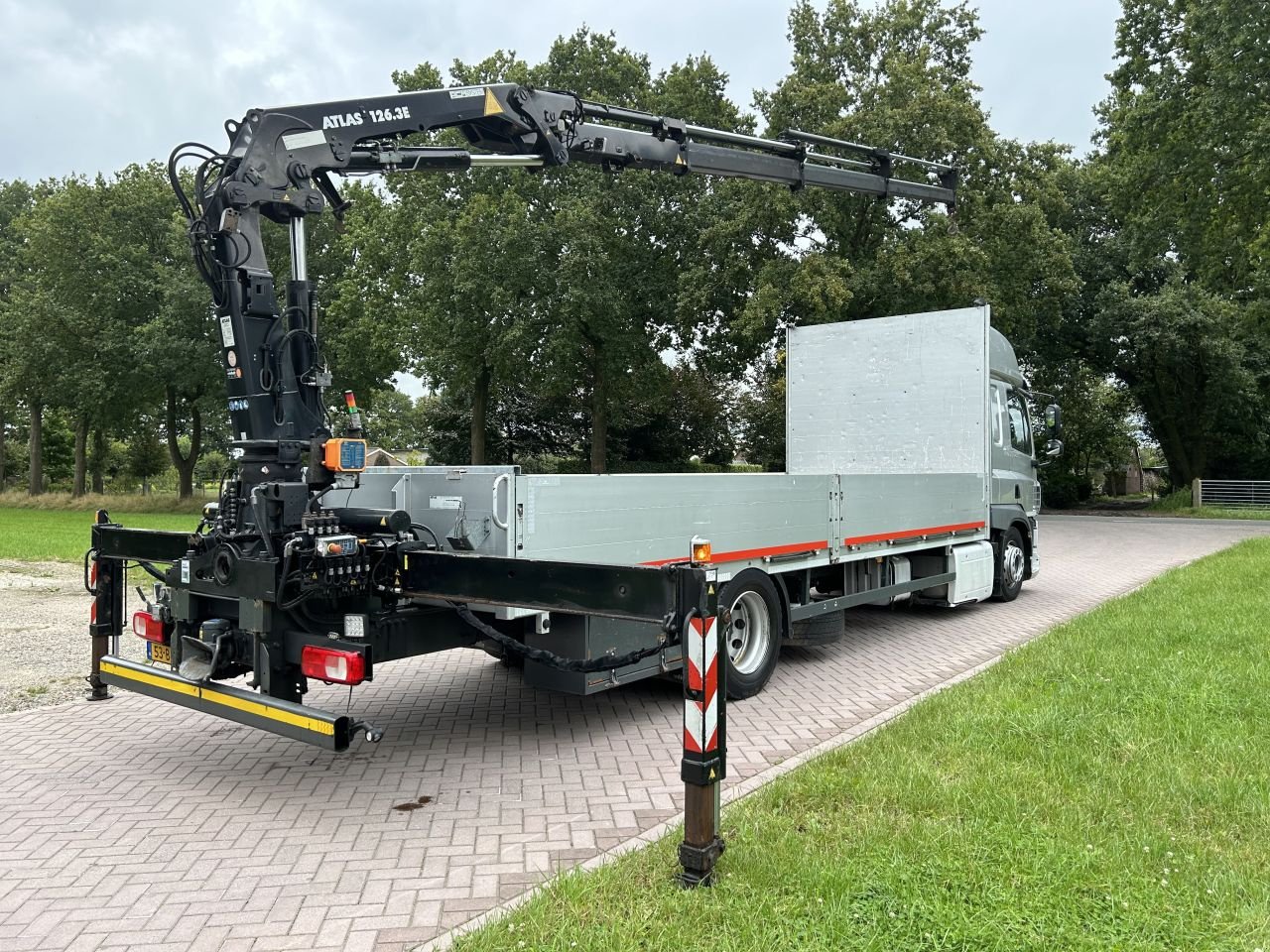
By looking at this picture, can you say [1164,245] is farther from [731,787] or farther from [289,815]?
[289,815]

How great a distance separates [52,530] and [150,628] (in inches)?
792

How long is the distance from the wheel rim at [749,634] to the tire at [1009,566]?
5051 millimetres

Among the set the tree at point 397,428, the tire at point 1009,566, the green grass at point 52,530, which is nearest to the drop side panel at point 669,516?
the tire at point 1009,566

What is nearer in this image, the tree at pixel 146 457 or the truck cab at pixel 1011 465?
the truck cab at pixel 1011 465

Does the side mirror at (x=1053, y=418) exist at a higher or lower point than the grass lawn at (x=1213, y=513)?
higher

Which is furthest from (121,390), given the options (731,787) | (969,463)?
(731,787)

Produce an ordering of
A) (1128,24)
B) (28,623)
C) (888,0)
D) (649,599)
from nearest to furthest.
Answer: (649,599) < (28,623) < (1128,24) < (888,0)

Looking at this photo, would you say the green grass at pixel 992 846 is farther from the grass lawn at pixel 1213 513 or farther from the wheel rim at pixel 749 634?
the grass lawn at pixel 1213 513

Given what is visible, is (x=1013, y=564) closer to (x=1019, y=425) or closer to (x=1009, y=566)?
(x=1009, y=566)

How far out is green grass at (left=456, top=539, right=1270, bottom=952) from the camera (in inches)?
120

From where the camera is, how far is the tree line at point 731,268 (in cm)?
2039

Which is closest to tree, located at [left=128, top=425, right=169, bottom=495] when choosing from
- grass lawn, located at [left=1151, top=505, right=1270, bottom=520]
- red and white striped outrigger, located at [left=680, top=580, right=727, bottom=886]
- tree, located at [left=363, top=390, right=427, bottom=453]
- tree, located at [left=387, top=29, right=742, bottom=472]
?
tree, located at [left=363, top=390, right=427, bottom=453]

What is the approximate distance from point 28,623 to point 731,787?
28.0 ft

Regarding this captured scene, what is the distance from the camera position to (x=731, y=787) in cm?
456
